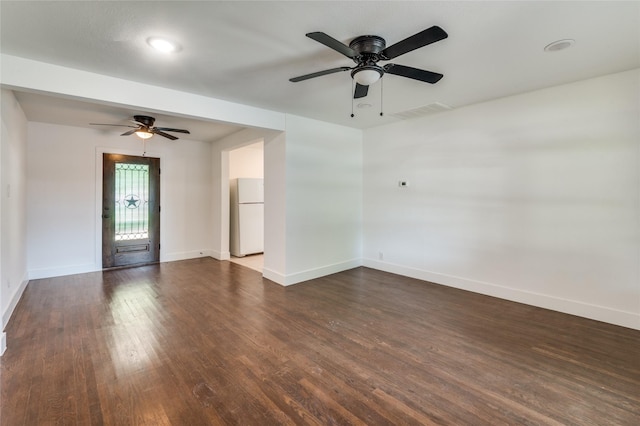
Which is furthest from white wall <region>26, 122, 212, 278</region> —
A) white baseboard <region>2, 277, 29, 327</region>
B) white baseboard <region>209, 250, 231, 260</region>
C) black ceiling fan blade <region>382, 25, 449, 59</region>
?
black ceiling fan blade <region>382, 25, 449, 59</region>

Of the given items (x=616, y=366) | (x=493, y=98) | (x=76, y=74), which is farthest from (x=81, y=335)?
(x=493, y=98)

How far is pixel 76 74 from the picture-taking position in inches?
112

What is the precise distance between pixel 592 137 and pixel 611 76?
629 mm

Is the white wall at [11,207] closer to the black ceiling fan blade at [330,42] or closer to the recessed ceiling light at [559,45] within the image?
the black ceiling fan blade at [330,42]

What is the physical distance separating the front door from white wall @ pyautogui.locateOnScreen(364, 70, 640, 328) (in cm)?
489

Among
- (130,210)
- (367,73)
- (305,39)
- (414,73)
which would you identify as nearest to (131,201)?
(130,210)

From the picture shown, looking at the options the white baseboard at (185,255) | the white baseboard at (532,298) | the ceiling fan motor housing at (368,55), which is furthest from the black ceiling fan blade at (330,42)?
the white baseboard at (185,255)

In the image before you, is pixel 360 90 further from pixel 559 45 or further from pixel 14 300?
pixel 14 300

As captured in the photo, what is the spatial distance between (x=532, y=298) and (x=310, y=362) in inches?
118

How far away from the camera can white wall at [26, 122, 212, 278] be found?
Answer: 494cm

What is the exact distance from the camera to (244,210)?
6.86 meters

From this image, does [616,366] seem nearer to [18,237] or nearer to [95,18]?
[95,18]

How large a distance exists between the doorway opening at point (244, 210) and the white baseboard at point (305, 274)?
5.78 feet

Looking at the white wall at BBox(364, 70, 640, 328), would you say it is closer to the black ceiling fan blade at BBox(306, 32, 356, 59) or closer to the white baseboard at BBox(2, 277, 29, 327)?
the black ceiling fan blade at BBox(306, 32, 356, 59)
